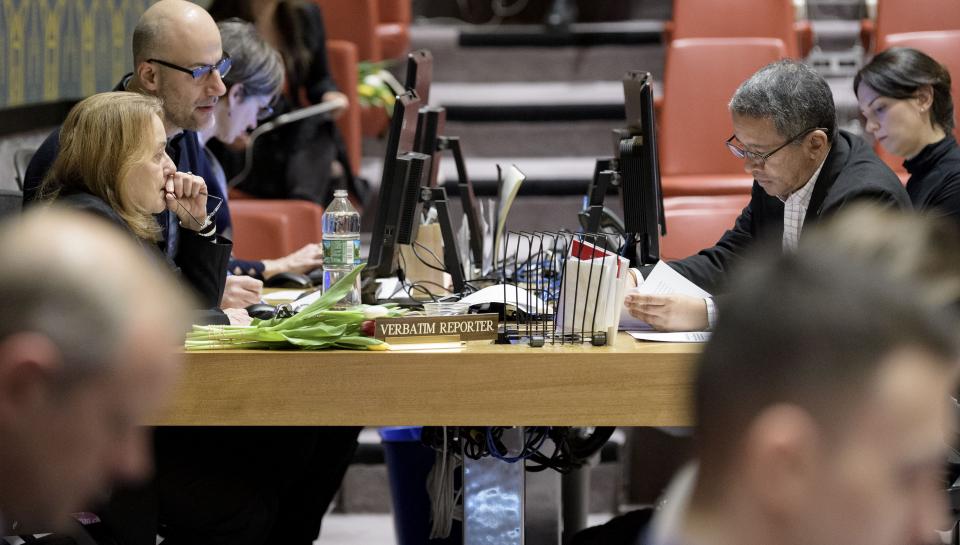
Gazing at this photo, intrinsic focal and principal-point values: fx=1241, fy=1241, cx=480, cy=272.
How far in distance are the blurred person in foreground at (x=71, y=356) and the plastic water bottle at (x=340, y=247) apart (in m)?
1.69

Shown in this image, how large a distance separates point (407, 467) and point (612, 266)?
0.90m

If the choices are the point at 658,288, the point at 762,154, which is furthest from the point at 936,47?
the point at 658,288

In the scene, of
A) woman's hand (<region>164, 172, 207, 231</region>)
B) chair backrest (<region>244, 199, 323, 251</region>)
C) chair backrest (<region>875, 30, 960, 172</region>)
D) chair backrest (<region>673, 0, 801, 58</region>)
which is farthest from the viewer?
chair backrest (<region>673, 0, 801, 58</region>)

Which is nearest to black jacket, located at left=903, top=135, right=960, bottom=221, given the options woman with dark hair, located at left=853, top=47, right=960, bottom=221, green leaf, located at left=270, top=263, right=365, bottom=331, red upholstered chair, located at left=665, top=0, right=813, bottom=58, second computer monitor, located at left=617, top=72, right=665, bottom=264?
woman with dark hair, located at left=853, top=47, right=960, bottom=221

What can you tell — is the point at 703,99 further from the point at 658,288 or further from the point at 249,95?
the point at 658,288

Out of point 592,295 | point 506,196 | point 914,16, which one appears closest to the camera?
point 592,295

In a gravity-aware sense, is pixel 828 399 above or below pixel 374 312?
above

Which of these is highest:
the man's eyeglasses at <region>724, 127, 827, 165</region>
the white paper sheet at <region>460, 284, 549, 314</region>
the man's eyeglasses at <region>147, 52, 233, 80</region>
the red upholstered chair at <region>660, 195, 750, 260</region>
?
the man's eyeglasses at <region>147, 52, 233, 80</region>

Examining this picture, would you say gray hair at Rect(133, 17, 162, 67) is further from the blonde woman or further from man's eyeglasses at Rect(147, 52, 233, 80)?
the blonde woman

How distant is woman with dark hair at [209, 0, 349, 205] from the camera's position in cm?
476

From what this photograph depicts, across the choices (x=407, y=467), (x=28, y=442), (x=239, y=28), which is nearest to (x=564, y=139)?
(x=239, y=28)

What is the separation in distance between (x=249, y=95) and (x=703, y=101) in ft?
6.62

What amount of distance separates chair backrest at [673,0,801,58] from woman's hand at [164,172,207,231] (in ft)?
10.6

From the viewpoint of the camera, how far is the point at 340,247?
267 cm
